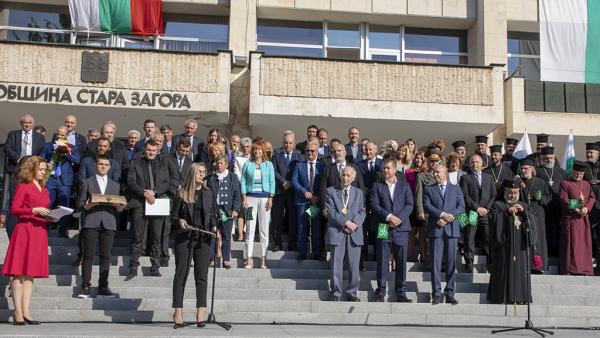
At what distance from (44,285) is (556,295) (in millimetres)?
7687

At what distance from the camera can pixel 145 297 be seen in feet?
32.3

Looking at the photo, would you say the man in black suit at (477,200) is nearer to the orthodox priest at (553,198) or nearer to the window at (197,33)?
the orthodox priest at (553,198)

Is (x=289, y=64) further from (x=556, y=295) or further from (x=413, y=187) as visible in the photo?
(x=556, y=295)

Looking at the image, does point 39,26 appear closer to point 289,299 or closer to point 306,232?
point 306,232

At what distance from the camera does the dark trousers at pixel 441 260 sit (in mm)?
9969

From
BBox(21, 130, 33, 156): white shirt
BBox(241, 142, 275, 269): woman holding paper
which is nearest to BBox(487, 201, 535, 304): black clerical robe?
BBox(241, 142, 275, 269): woman holding paper

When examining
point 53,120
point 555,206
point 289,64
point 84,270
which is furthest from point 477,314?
point 53,120

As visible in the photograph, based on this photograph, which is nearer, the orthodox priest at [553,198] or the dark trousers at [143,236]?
the dark trousers at [143,236]

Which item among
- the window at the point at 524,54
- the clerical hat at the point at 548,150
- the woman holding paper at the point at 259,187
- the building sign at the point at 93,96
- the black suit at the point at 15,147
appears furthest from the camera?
the window at the point at 524,54

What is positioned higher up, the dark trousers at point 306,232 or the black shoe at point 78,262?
the dark trousers at point 306,232

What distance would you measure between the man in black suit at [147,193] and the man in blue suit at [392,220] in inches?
128

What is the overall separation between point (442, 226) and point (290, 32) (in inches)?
466

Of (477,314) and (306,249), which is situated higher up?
(306,249)

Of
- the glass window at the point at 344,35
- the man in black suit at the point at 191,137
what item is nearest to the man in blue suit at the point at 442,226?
the man in black suit at the point at 191,137
